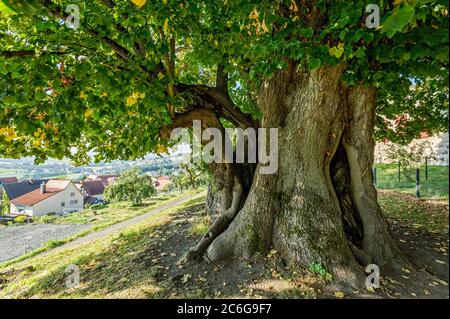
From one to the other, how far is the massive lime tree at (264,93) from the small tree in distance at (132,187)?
13.1m

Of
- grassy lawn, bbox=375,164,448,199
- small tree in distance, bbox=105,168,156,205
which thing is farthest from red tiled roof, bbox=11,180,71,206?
small tree in distance, bbox=105,168,156,205

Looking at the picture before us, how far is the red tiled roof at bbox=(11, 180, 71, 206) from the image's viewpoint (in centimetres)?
579

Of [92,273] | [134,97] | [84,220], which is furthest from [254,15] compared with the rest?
[84,220]

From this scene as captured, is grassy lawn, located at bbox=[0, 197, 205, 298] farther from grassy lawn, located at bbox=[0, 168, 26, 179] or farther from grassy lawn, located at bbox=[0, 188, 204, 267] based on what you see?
grassy lawn, located at bbox=[0, 168, 26, 179]

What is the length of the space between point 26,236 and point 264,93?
6340mm

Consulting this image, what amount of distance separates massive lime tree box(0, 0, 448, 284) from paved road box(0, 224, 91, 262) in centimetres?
195

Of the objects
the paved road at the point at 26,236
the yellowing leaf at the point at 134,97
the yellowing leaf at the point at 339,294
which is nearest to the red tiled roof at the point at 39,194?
the paved road at the point at 26,236

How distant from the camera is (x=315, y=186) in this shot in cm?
378

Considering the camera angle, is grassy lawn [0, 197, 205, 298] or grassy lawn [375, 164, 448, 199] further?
grassy lawn [0, 197, 205, 298]

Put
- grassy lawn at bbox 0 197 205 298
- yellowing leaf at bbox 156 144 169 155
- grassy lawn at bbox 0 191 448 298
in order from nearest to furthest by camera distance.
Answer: grassy lawn at bbox 0 191 448 298 → grassy lawn at bbox 0 197 205 298 → yellowing leaf at bbox 156 144 169 155

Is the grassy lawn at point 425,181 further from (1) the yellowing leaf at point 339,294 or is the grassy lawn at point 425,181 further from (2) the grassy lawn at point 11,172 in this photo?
Answer: (2) the grassy lawn at point 11,172

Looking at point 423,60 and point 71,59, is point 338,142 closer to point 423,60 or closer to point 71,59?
point 423,60

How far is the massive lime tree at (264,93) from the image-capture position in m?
2.60

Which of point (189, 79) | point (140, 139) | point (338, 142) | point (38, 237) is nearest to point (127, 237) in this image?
point (38, 237)
